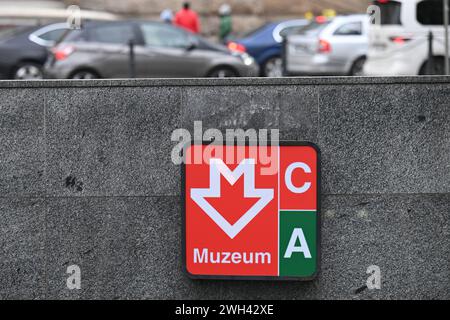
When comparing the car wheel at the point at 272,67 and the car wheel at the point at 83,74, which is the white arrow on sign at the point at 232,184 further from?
the car wheel at the point at 272,67

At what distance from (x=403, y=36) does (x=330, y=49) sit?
2877 millimetres

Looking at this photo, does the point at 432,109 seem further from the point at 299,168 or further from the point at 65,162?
the point at 65,162

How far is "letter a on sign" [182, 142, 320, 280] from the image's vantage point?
634cm

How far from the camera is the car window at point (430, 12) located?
→ 61.1 feet

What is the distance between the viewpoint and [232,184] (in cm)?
636

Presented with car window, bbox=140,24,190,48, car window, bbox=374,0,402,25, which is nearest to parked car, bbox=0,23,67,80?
car window, bbox=140,24,190,48

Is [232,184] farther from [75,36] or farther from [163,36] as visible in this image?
[75,36]

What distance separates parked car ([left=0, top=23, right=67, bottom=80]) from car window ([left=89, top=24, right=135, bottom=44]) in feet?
6.67

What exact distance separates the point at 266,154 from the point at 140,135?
74cm

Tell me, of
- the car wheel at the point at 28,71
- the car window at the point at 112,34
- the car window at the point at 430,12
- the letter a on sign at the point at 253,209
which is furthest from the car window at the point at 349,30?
the letter a on sign at the point at 253,209

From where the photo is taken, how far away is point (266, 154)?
6.36 m

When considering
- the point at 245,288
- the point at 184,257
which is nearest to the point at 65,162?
the point at 184,257

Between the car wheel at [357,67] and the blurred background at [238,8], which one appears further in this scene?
the blurred background at [238,8]

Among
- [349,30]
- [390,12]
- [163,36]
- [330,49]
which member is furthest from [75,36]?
[349,30]
